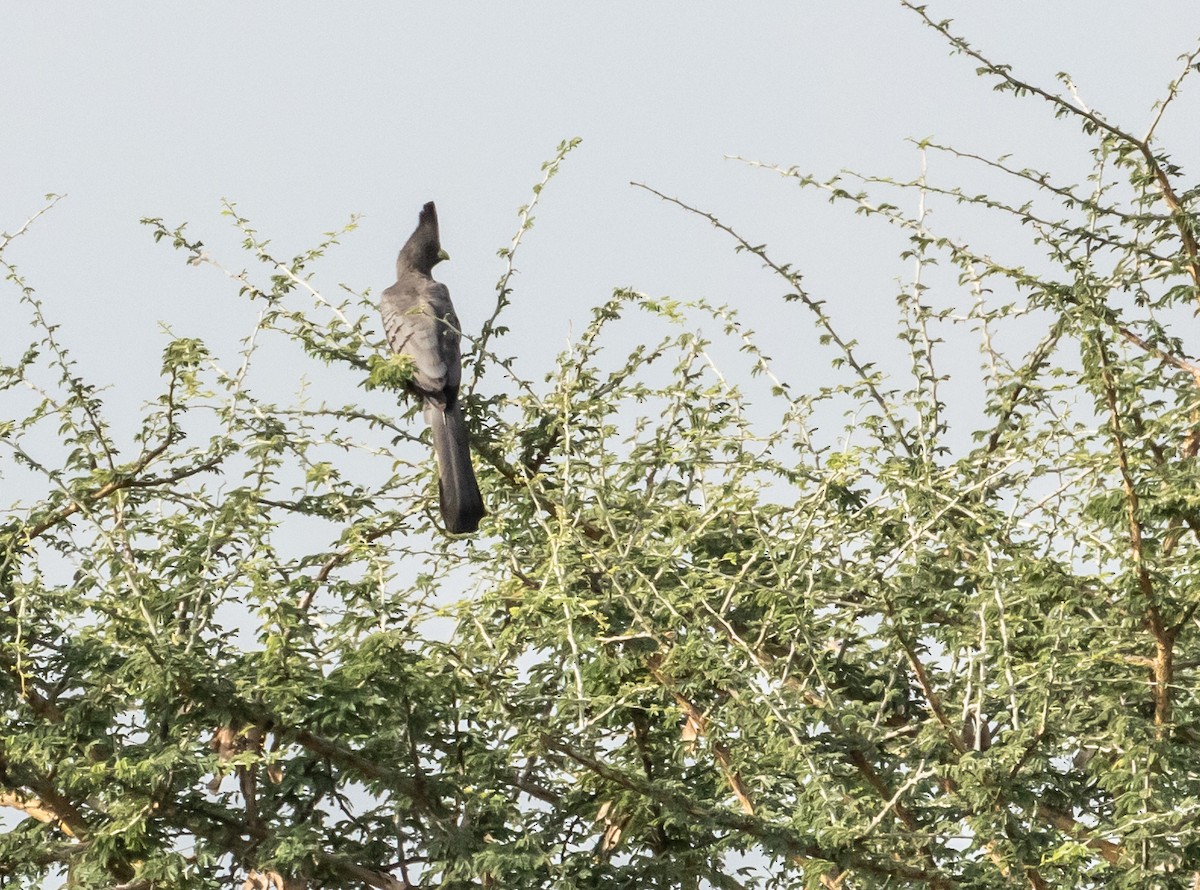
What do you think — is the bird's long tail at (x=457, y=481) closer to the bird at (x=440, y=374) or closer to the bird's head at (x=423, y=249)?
the bird at (x=440, y=374)

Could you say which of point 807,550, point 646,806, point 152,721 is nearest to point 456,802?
point 646,806

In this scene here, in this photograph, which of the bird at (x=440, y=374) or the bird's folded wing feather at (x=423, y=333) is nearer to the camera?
the bird at (x=440, y=374)

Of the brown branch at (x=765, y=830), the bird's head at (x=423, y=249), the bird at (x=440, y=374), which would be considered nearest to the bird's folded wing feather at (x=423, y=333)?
the bird at (x=440, y=374)

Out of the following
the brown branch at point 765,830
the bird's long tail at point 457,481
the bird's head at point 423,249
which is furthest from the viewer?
the bird's head at point 423,249

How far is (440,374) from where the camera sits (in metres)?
6.94

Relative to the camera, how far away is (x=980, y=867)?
17.0 ft

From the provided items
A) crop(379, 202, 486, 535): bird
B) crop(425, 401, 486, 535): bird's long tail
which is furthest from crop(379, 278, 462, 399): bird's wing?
crop(425, 401, 486, 535): bird's long tail

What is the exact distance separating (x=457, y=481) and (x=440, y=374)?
59 cm

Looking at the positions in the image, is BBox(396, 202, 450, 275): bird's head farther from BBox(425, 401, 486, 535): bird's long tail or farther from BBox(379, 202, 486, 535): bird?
BBox(425, 401, 486, 535): bird's long tail

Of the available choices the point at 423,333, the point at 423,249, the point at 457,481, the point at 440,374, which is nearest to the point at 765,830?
the point at 457,481

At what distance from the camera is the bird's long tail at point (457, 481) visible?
21.5 feet

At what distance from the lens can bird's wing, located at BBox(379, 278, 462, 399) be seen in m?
6.91

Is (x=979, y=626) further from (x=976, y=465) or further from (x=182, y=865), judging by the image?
(x=182, y=865)

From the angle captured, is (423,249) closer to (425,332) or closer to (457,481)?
(425,332)
